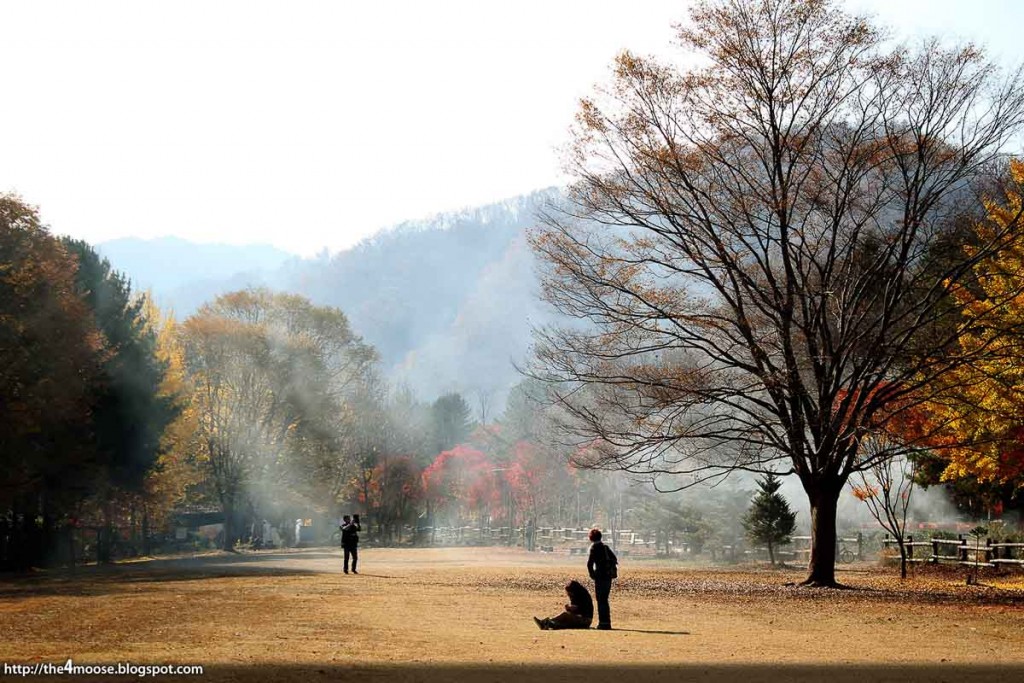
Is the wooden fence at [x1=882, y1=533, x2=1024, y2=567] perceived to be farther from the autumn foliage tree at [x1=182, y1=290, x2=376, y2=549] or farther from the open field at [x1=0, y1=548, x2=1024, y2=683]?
the autumn foliage tree at [x1=182, y1=290, x2=376, y2=549]

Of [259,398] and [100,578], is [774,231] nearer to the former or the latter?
[100,578]

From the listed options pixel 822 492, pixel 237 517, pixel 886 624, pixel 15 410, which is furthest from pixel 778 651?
pixel 237 517

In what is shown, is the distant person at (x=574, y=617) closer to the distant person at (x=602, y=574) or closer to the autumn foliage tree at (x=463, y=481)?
the distant person at (x=602, y=574)

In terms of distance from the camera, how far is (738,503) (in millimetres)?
56188

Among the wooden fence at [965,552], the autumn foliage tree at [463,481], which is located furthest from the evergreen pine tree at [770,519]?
the autumn foliage tree at [463,481]

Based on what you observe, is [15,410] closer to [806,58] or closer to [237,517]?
[806,58]

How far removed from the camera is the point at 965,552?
38.5 metres

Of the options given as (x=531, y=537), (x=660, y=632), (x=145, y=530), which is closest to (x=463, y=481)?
(x=531, y=537)

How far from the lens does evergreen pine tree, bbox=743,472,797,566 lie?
161ft

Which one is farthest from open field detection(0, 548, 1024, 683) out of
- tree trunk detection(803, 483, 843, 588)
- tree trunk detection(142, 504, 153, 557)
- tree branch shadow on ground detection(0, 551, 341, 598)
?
tree trunk detection(142, 504, 153, 557)

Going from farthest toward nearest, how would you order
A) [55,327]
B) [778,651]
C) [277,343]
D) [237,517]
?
[237,517] → [277,343] → [55,327] → [778,651]

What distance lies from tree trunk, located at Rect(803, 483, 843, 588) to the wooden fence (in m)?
6.53

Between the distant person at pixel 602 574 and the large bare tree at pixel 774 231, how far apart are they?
394 inches

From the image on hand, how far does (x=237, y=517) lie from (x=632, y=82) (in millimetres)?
55535
